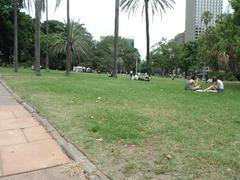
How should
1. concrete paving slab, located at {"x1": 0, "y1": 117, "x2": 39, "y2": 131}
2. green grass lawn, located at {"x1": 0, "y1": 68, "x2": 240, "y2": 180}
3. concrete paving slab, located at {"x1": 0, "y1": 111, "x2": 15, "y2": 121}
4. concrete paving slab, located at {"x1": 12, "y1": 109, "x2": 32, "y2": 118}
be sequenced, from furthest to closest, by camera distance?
concrete paving slab, located at {"x1": 12, "y1": 109, "x2": 32, "y2": 118} < concrete paving slab, located at {"x1": 0, "y1": 111, "x2": 15, "y2": 121} < concrete paving slab, located at {"x1": 0, "y1": 117, "x2": 39, "y2": 131} < green grass lawn, located at {"x1": 0, "y1": 68, "x2": 240, "y2": 180}

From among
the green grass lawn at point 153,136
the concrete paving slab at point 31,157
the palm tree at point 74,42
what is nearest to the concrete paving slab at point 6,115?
the green grass lawn at point 153,136

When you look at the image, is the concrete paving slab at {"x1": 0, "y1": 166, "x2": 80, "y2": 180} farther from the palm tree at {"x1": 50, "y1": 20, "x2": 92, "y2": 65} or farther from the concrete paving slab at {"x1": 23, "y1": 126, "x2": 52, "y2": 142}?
the palm tree at {"x1": 50, "y1": 20, "x2": 92, "y2": 65}

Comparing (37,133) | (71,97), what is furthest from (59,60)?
(37,133)

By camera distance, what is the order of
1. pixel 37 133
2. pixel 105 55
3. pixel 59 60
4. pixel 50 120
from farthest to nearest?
pixel 105 55, pixel 59 60, pixel 50 120, pixel 37 133

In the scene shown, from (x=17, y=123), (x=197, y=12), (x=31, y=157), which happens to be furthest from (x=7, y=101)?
(x=197, y=12)

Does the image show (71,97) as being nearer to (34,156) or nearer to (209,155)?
(34,156)

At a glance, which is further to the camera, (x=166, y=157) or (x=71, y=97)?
(x=71, y=97)

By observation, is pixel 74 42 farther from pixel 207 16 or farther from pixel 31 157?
pixel 31 157

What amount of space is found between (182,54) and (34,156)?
83.7m

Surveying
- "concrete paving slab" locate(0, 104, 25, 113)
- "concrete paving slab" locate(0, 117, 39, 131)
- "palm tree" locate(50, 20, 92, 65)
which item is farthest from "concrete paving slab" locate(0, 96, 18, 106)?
"palm tree" locate(50, 20, 92, 65)

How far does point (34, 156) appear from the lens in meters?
6.63

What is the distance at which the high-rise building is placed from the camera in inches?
3250

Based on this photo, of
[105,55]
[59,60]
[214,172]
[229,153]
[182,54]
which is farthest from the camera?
[105,55]

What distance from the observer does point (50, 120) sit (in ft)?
30.7
